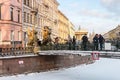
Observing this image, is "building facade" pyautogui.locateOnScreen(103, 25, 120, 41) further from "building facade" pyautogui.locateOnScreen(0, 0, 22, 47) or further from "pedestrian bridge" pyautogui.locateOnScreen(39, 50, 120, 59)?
"pedestrian bridge" pyautogui.locateOnScreen(39, 50, 120, 59)

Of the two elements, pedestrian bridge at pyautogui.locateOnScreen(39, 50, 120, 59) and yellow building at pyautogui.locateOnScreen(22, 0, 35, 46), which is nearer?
pedestrian bridge at pyautogui.locateOnScreen(39, 50, 120, 59)

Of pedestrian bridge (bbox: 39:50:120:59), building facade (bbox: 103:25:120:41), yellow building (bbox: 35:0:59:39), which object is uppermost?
yellow building (bbox: 35:0:59:39)

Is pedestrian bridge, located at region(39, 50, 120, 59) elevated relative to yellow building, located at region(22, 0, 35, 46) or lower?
lower

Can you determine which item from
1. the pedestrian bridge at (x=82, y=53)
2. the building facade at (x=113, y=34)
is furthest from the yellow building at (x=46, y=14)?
the pedestrian bridge at (x=82, y=53)

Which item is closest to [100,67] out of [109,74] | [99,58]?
[99,58]

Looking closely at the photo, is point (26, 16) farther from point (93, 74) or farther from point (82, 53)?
point (93, 74)

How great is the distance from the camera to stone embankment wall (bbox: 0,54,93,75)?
2694 cm

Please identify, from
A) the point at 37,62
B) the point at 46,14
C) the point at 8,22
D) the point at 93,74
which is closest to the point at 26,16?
the point at 8,22

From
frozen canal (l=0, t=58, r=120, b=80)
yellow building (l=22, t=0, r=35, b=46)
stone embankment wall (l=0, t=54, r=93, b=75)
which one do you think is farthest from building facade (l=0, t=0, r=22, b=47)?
frozen canal (l=0, t=58, r=120, b=80)

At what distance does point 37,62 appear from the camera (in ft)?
102

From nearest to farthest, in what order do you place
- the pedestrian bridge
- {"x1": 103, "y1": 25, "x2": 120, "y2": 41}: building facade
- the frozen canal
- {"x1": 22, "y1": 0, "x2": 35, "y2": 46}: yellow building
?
the frozen canal
the pedestrian bridge
{"x1": 22, "y1": 0, "x2": 35, "y2": 46}: yellow building
{"x1": 103, "y1": 25, "x2": 120, "y2": 41}: building facade

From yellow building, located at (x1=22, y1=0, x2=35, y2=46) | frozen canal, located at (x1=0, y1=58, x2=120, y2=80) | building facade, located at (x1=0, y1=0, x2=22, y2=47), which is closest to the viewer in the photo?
→ frozen canal, located at (x1=0, y1=58, x2=120, y2=80)

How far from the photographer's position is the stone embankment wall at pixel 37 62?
2694 centimetres

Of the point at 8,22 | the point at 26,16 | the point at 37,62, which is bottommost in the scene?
the point at 37,62
